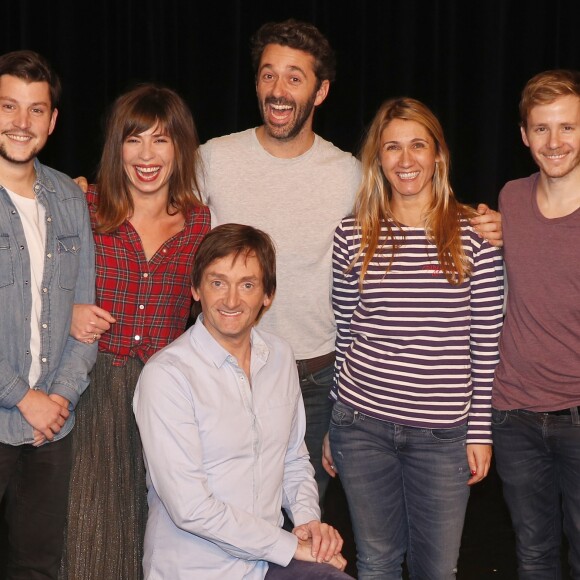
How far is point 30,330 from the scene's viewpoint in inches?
98.2

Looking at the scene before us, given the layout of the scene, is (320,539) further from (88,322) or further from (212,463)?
(88,322)

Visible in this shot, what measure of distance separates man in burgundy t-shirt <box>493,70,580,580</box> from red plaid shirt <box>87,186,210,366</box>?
3.20ft

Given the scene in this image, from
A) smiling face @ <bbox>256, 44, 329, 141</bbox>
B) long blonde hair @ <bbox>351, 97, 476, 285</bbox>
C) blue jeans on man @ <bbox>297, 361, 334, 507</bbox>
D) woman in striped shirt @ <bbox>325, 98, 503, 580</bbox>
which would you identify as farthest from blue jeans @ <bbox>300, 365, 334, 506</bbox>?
smiling face @ <bbox>256, 44, 329, 141</bbox>

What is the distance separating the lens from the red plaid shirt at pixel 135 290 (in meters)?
2.69

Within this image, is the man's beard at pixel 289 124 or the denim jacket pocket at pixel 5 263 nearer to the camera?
the denim jacket pocket at pixel 5 263

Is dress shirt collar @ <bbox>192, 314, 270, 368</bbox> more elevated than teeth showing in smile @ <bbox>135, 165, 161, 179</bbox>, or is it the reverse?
teeth showing in smile @ <bbox>135, 165, 161, 179</bbox>

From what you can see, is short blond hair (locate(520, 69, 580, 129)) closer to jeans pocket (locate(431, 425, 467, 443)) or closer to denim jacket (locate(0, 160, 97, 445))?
jeans pocket (locate(431, 425, 467, 443))

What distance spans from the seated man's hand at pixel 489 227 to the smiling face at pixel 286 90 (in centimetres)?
68

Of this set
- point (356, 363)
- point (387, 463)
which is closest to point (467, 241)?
point (356, 363)

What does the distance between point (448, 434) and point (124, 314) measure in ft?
3.24

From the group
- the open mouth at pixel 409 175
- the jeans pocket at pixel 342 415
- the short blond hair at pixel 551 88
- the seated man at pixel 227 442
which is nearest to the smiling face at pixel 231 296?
the seated man at pixel 227 442

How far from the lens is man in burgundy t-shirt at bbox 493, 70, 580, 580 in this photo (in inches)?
99.4

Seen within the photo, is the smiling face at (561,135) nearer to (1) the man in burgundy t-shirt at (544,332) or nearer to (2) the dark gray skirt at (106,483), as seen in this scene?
(1) the man in burgundy t-shirt at (544,332)

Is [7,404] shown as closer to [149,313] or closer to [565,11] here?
[149,313]
